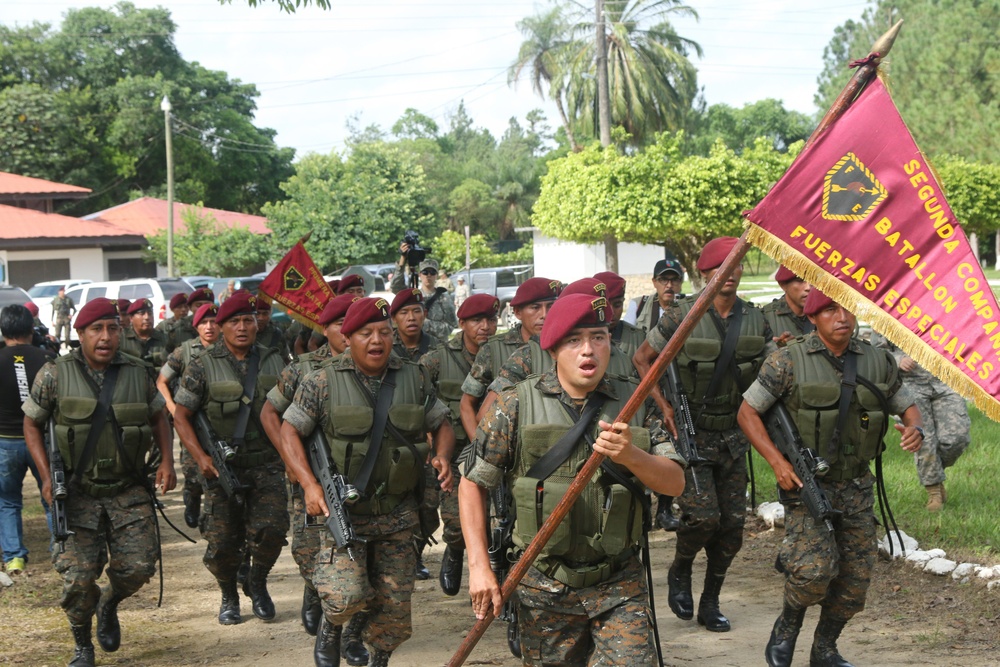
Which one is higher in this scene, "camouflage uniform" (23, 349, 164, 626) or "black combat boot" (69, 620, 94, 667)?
"camouflage uniform" (23, 349, 164, 626)

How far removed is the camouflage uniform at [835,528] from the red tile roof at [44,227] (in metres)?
40.3

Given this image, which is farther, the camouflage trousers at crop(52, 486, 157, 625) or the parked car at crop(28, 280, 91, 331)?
the parked car at crop(28, 280, 91, 331)

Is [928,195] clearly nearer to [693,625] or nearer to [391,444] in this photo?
[391,444]

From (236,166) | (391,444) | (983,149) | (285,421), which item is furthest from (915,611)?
(236,166)

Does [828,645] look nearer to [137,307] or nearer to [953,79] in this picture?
[137,307]

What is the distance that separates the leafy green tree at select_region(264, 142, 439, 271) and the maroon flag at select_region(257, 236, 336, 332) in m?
30.3

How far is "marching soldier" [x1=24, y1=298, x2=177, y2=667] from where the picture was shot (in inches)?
260

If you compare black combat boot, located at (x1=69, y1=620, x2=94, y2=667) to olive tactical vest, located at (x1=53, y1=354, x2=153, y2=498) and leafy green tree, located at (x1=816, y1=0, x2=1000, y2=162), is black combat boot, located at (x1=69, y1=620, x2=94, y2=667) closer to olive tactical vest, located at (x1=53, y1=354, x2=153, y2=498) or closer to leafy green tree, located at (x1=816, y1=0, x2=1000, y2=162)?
olive tactical vest, located at (x1=53, y1=354, x2=153, y2=498)

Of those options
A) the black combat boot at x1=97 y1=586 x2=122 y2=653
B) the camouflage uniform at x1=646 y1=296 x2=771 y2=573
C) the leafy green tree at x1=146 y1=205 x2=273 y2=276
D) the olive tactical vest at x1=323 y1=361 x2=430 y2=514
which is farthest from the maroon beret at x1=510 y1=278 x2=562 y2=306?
the leafy green tree at x1=146 y1=205 x2=273 y2=276

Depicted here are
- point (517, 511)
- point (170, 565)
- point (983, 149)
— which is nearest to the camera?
point (517, 511)

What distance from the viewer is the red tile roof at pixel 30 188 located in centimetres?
4688

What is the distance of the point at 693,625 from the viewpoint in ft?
23.6

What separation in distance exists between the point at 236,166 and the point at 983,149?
3772 centimetres

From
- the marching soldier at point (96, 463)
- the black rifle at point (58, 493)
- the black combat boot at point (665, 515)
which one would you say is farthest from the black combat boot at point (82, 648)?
the black combat boot at point (665, 515)
